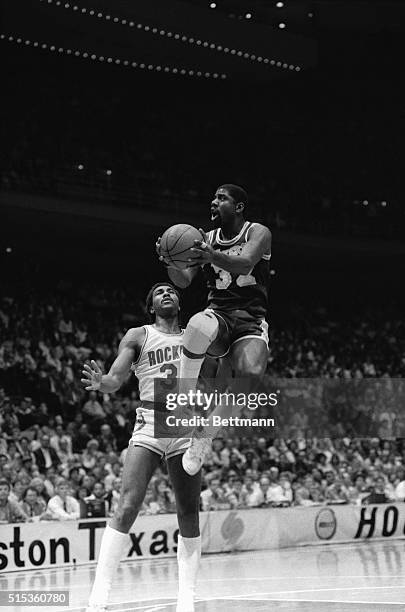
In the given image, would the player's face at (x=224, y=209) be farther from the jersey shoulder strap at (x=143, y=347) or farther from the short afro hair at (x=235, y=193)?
the jersey shoulder strap at (x=143, y=347)

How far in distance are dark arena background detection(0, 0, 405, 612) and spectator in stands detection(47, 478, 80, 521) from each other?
0.16 meters

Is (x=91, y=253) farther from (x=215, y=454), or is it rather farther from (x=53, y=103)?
(x=215, y=454)

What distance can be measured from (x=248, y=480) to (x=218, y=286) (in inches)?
489

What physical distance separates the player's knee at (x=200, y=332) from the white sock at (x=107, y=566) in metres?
1.71

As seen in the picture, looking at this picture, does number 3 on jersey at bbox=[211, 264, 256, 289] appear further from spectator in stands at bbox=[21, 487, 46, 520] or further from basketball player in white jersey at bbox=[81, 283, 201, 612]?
spectator in stands at bbox=[21, 487, 46, 520]

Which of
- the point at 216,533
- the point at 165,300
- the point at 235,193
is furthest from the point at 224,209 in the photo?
the point at 216,533

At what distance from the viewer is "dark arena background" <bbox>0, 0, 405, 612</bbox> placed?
663 inches

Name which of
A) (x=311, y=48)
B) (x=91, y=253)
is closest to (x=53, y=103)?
(x=91, y=253)

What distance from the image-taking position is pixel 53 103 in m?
30.3

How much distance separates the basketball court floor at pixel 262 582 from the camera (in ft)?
35.5

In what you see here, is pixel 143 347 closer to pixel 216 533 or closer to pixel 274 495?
pixel 216 533

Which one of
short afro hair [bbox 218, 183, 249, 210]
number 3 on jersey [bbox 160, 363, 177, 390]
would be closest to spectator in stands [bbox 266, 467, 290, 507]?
number 3 on jersey [bbox 160, 363, 177, 390]

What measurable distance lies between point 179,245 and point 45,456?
11537mm

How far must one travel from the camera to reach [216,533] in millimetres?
18797
